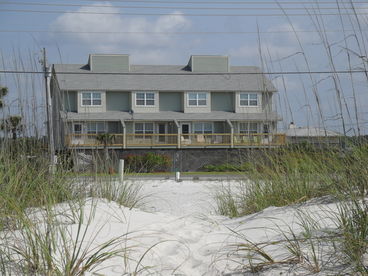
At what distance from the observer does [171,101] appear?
122ft

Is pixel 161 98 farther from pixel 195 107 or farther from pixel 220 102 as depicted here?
pixel 220 102

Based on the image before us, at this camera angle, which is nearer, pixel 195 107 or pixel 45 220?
pixel 45 220

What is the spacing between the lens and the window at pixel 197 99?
36.6m

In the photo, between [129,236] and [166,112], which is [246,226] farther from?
[166,112]

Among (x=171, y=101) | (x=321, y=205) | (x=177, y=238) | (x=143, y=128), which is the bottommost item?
(x=177, y=238)

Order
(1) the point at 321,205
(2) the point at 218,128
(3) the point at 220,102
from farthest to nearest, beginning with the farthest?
1. (3) the point at 220,102
2. (2) the point at 218,128
3. (1) the point at 321,205

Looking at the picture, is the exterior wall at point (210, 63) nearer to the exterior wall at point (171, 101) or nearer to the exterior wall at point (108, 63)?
the exterior wall at point (171, 101)

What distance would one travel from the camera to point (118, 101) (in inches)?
1438

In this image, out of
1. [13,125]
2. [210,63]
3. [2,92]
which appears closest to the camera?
[13,125]

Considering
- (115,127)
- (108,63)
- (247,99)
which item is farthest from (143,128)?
(247,99)

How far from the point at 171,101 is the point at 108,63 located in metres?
5.67

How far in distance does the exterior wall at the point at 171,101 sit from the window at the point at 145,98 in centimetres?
85

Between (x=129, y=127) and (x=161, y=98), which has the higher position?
(x=161, y=98)

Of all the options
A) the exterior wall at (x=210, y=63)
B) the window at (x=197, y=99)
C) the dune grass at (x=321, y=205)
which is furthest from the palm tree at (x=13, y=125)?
the exterior wall at (x=210, y=63)
